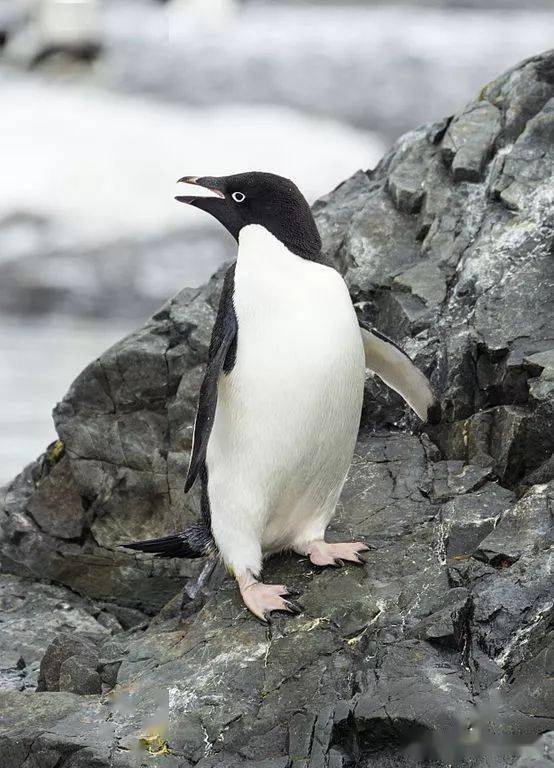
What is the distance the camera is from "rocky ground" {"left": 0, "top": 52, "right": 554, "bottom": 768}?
249 cm

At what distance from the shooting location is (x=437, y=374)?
3705mm

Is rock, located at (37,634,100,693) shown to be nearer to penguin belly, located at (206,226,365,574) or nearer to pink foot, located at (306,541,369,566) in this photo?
penguin belly, located at (206,226,365,574)

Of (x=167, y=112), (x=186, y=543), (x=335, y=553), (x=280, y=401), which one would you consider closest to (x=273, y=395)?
(x=280, y=401)

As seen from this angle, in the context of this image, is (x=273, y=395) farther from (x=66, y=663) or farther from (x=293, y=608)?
(x=66, y=663)

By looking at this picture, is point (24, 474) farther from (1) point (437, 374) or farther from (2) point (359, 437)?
(1) point (437, 374)

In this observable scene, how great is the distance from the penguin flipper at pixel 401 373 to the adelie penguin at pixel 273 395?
0.22m

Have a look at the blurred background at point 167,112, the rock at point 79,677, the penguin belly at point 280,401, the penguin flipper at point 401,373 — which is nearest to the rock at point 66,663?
the rock at point 79,677

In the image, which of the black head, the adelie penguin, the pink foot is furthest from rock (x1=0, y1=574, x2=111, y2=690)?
the black head

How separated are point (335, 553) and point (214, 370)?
2.00 ft

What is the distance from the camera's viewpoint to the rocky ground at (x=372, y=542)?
249 cm

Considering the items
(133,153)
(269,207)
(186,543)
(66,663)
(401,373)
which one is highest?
(269,207)

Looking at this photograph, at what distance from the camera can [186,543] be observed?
3.30 m

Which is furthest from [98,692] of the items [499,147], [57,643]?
[499,147]

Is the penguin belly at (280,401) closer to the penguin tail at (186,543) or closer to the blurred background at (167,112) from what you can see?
the penguin tail at (186,543)
